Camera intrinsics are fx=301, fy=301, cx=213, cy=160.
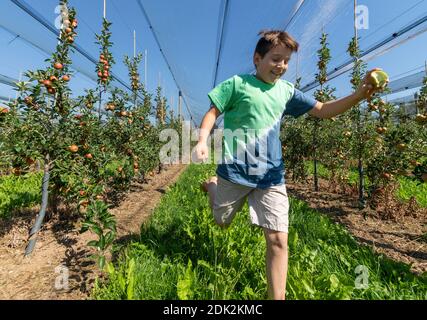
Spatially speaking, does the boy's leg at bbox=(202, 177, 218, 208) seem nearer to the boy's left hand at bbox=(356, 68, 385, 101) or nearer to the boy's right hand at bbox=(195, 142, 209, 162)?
the boy's right hand at bbox=(195, 142, 209, 162)

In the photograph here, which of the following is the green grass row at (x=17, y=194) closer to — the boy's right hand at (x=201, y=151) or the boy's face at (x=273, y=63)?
the boy's right hand at (x=201, y=151)

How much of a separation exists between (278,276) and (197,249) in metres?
1.04

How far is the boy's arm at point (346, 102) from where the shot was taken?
167 cm

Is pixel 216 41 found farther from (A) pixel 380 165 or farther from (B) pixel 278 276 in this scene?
(B) pixel 278 276

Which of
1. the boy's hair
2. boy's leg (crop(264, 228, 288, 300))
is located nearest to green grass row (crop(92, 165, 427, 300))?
boy's leg (crop(264, 228, 288, 300))

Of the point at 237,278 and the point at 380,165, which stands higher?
the point at 380,165

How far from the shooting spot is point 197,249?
2.48 m

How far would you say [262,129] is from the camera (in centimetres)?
172

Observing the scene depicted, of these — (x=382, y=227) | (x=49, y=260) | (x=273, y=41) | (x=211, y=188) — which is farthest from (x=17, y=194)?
(x=382, y=227)

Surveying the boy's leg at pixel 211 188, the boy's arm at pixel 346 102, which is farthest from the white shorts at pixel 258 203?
the boy's arm at pixel 346 102

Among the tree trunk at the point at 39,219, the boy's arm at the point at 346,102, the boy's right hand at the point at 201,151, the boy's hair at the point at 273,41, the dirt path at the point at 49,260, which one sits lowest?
the dirt path at the point at 49,260

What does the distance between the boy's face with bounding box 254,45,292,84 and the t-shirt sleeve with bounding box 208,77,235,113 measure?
0.18 m

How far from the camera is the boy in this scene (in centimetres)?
165
